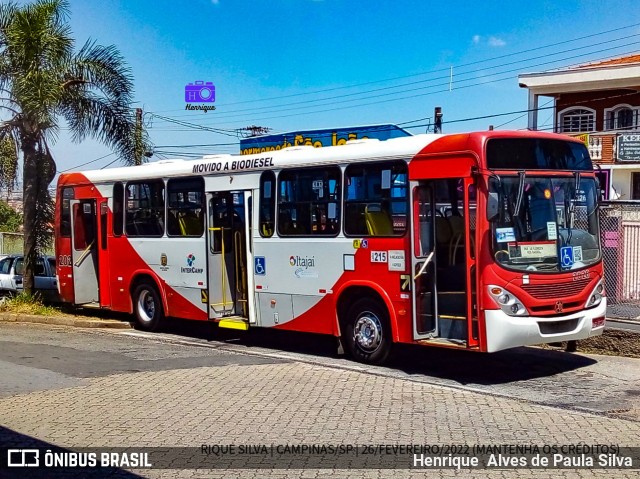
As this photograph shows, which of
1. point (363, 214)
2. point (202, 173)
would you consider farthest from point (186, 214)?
point (363, 214)

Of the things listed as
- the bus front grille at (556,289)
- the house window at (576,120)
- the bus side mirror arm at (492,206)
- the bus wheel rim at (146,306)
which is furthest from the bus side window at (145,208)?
the house window at (576,120)

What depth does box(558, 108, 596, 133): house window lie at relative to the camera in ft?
89.3

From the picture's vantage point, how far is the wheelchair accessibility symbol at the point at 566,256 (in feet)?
31.6

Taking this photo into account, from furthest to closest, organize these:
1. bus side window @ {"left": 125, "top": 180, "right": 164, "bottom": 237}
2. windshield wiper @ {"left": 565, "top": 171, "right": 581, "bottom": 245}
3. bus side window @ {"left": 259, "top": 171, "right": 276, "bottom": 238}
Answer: bus side window @ {"left": 125, "top": 180, "right": 164, "bottom": 237}
bus side window @ {"left": 259, "top": 171, "right": 276, "bottom": 238}
windshield wiper @ {"left": 565, "top": 171, "right": 581, "bottom": 245}

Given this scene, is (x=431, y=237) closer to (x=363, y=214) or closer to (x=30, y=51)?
(x=363, y=214)

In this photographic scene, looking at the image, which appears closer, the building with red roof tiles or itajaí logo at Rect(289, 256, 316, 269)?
itajaí logo at Rect(289, 256, 316, 269)

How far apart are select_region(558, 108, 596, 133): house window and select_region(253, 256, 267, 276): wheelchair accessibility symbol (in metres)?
18.6

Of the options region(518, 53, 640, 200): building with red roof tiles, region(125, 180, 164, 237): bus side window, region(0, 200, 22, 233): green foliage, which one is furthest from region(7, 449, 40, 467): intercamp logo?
region(0, 200, 22, 233): green foliage

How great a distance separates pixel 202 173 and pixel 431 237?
500 cm

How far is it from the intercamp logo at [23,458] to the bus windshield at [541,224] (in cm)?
546

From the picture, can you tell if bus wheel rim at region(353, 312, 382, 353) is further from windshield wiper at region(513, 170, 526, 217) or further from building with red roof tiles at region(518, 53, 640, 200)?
building with red roof tiles at region(518, 53, 640, 200)

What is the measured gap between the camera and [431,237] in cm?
991

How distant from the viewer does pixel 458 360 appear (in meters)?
11.2

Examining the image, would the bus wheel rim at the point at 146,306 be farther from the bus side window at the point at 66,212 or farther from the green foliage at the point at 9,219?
the green foliage at the point at 9,219
